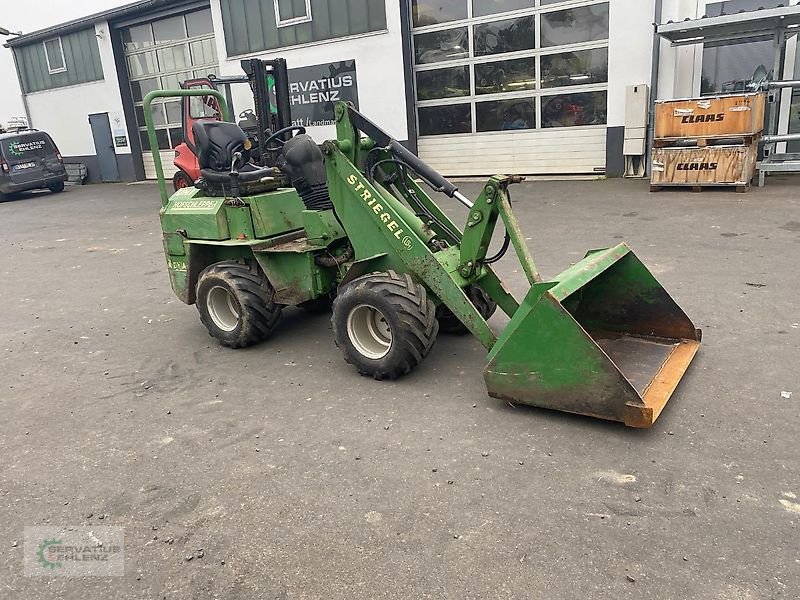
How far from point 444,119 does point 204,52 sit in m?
8.22

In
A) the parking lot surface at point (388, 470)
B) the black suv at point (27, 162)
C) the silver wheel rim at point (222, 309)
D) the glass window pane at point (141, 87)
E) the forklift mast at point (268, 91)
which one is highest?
the glass window pane at point (141, 87)

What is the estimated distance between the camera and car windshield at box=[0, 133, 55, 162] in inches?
704

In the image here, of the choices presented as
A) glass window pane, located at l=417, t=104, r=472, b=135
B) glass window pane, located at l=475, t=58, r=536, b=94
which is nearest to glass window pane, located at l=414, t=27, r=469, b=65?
glass window pane, located at l=475, t=58, r=536, b=94

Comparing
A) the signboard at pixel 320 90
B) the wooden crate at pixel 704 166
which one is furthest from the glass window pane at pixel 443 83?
the wooden crate at pixel 704 166

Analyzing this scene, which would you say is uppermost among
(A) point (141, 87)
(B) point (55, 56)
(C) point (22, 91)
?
(B) point (55, 56)

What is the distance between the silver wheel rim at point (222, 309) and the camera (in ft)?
17.8

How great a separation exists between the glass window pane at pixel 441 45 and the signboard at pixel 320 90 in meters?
1.77

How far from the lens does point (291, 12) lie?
16281 mm

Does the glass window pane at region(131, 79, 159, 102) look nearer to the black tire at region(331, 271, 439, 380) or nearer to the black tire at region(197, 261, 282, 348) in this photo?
the black tire at region(197, 261, 282, 348)

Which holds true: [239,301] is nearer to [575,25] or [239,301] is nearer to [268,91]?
[268,91]

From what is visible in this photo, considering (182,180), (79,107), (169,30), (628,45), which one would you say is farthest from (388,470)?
(79,107)

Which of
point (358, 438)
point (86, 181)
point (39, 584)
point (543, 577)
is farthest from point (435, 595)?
point (86, 181)

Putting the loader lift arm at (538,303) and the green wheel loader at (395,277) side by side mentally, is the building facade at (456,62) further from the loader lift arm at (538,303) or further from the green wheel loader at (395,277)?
the loader lift arm at (538,303)

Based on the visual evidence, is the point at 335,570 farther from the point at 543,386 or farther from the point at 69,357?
the point at 69,357
